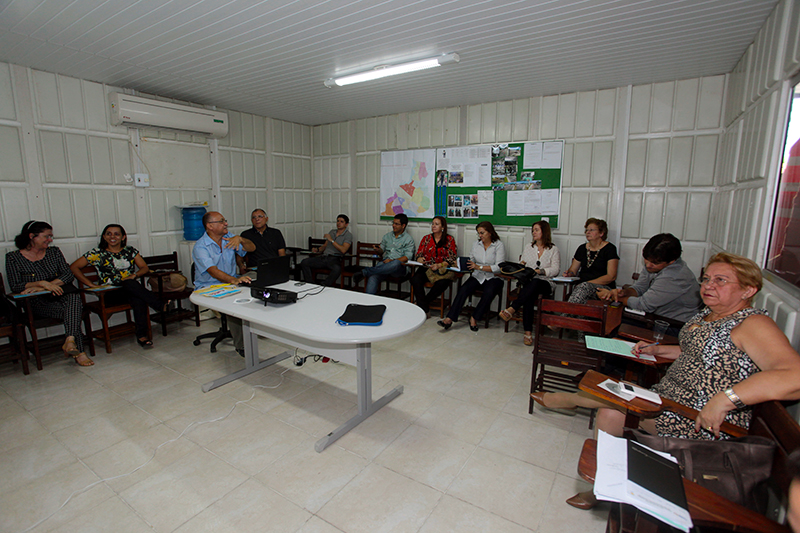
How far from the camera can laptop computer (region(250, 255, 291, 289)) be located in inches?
126

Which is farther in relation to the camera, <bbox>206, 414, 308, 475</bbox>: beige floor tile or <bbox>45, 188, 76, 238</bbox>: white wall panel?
<bbox>45, 188, 76, 238</bbox>: white wall panel

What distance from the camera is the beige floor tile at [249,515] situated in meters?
1.87

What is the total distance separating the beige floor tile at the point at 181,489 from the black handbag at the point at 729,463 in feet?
7.05

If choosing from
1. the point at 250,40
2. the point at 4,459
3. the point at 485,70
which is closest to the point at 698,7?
the point at 485,70

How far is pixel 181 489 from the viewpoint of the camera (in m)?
2.12

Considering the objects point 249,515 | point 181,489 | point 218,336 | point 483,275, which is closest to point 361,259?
point 483,275

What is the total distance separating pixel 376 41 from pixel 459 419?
308 cm

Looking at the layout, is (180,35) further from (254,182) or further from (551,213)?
(551,213)

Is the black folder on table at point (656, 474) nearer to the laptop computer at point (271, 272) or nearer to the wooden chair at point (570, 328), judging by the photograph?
the wooden chair at point (570, 328)

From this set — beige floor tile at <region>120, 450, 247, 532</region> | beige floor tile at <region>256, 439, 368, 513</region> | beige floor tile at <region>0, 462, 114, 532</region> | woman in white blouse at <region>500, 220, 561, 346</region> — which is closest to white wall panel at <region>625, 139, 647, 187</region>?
woman in white blouse at <region>500, 220, 561, 346</region>

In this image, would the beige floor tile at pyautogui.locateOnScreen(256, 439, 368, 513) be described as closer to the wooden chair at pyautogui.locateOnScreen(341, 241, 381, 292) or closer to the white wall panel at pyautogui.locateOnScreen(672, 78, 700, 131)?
the wooden chair at pyautogui.locateOnScreen(341, 241, 381, 292)

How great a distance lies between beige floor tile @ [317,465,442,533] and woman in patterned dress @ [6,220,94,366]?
3131mm

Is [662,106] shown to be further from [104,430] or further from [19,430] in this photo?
[19,430]

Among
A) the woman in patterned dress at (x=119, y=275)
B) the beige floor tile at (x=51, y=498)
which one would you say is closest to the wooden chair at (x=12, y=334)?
the woman in patterned dress at (x=119, y=275)
